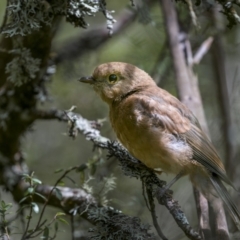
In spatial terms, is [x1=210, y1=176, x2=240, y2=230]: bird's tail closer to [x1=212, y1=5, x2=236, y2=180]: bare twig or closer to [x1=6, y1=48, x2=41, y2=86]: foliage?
[x1=212, y1=5, x2=236, y2=180]: bare twig

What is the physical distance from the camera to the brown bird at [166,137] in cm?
389

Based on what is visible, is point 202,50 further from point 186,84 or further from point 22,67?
point 22,67

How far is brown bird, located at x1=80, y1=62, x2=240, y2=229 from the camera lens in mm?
3891

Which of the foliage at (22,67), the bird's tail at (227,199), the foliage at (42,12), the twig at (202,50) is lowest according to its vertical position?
the bird's tail at (227,199)

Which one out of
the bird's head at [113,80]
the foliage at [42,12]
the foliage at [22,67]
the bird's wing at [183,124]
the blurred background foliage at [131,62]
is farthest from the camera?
the blurred background foliage at [131,62]

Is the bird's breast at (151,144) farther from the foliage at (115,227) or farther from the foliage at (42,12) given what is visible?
the foliage at (42,12)

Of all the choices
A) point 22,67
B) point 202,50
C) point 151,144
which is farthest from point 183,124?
point 22,67

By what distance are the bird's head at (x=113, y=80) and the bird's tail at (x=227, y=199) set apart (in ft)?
3.28

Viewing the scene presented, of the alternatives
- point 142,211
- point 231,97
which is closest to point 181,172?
point 142,211

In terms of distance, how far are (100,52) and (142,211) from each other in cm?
220

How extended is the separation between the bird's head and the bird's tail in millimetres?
1001

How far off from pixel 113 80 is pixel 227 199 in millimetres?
1362

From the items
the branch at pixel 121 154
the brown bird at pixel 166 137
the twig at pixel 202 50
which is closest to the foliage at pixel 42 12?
the branch at pixel 121 154

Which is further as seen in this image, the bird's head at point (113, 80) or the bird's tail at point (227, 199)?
the bird's head at point (113, 80)
